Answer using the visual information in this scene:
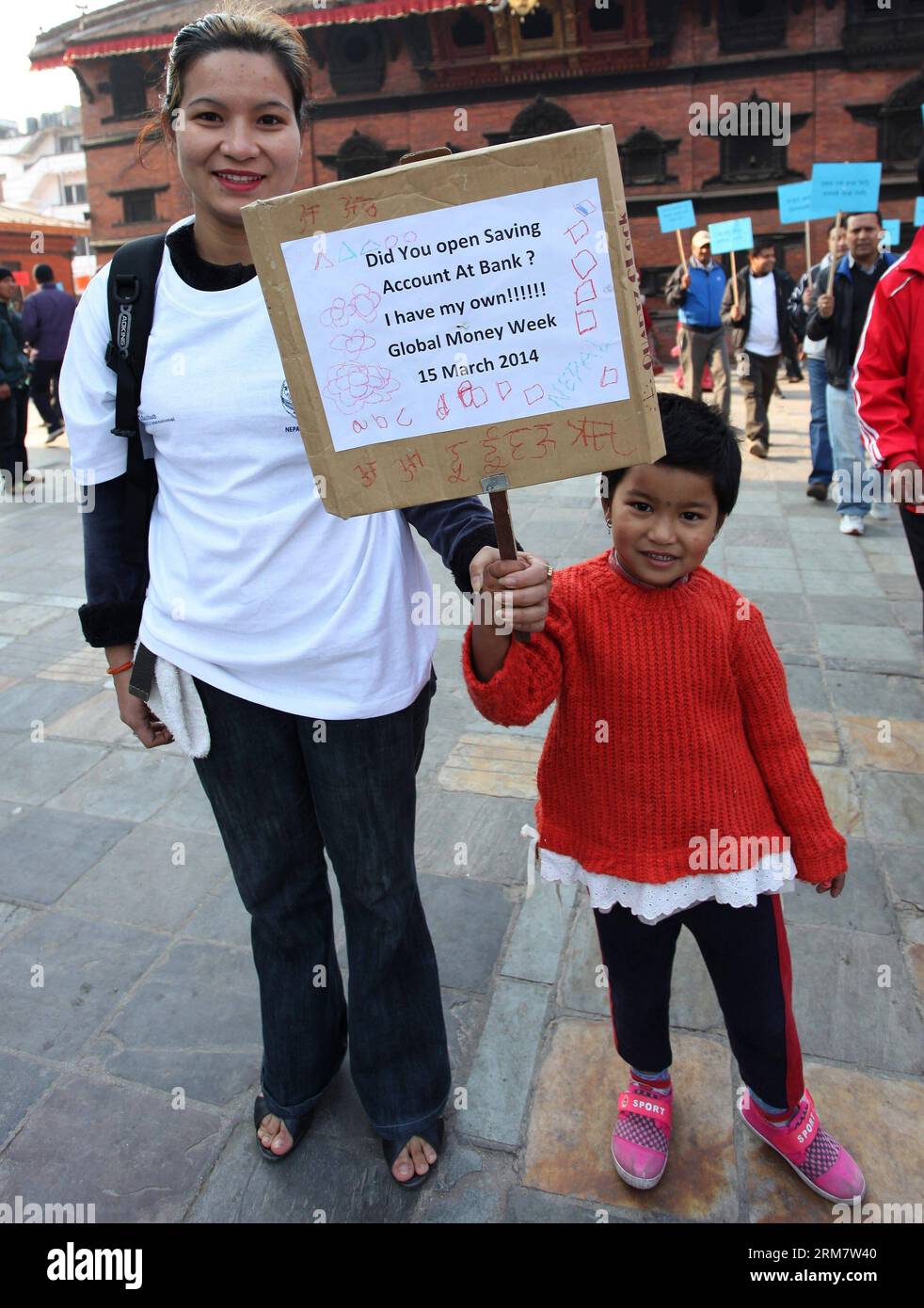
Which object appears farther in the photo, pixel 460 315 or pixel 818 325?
pixel 818 325

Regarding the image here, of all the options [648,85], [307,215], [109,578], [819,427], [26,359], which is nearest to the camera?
[307,215]

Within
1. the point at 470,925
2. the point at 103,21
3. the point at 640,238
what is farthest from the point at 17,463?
the point at 103,21

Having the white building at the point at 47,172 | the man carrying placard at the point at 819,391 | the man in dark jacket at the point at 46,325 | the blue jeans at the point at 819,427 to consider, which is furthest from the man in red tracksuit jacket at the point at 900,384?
the white building at the point at 47,172

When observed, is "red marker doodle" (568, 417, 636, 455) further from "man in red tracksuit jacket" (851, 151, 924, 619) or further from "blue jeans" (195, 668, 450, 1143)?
"man in red tracksuit jacket" (851, 151, 924, 619)

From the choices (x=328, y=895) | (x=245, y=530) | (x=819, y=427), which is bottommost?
(x=819, y=427)

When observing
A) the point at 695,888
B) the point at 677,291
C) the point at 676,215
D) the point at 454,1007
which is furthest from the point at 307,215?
the point at 676,215

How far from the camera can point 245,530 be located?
1.54 meters

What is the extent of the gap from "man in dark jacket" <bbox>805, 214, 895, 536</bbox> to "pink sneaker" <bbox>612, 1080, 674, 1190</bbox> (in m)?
4.89

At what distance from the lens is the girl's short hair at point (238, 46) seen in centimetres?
146

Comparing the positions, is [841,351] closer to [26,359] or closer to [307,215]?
[307,215]

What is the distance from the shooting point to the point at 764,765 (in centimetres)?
168

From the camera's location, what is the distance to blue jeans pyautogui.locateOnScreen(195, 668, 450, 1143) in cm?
168

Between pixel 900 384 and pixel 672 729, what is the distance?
1.93 m

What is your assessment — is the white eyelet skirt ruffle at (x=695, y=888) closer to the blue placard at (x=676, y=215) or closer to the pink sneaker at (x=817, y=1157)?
the pink sneaker at (x=817, y=1157)
